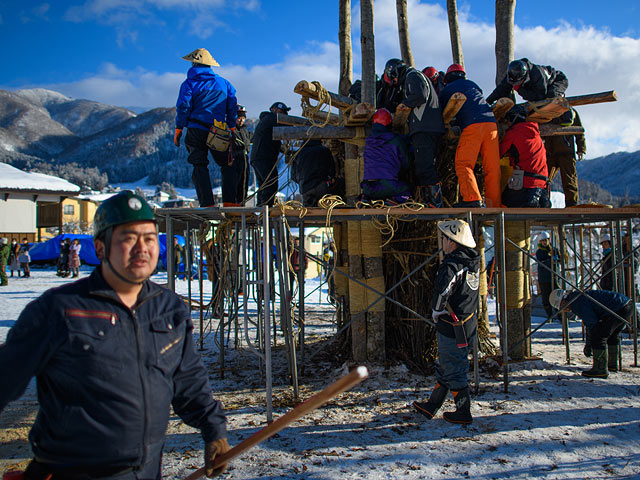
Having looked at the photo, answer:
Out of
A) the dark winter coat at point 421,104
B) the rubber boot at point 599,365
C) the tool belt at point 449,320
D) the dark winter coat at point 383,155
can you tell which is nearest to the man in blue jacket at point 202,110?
the dark winter coat at point 383,155

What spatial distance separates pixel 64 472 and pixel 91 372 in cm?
38

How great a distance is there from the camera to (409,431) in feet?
13.8

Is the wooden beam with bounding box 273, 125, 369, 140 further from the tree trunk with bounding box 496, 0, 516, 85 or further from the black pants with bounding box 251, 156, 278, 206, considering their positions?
the tree trunk with bounding box 496, 0, 516, 85

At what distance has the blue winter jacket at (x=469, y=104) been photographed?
5.46 m

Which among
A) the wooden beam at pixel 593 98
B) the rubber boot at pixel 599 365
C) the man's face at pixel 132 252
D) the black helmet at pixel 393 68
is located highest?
the black helmet at pixel 393 68

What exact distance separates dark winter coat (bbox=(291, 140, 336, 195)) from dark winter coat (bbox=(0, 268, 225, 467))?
4.81 metres

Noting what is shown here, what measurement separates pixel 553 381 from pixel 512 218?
7.06 ft

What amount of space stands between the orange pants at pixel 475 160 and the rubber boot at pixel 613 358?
102 inches

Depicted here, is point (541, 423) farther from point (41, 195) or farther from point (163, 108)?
point (163, 108)

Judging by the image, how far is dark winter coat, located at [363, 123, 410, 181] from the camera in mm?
5535

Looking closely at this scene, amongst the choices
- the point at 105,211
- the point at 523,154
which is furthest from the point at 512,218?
the point at 105,211

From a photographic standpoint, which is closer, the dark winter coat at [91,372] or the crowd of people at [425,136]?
the dark winter coat at [91,372]

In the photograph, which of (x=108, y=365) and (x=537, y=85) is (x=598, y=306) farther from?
(x=108, y=365)

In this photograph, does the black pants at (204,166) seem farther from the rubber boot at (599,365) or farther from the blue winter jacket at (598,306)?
the rubber boot at (599,365)
